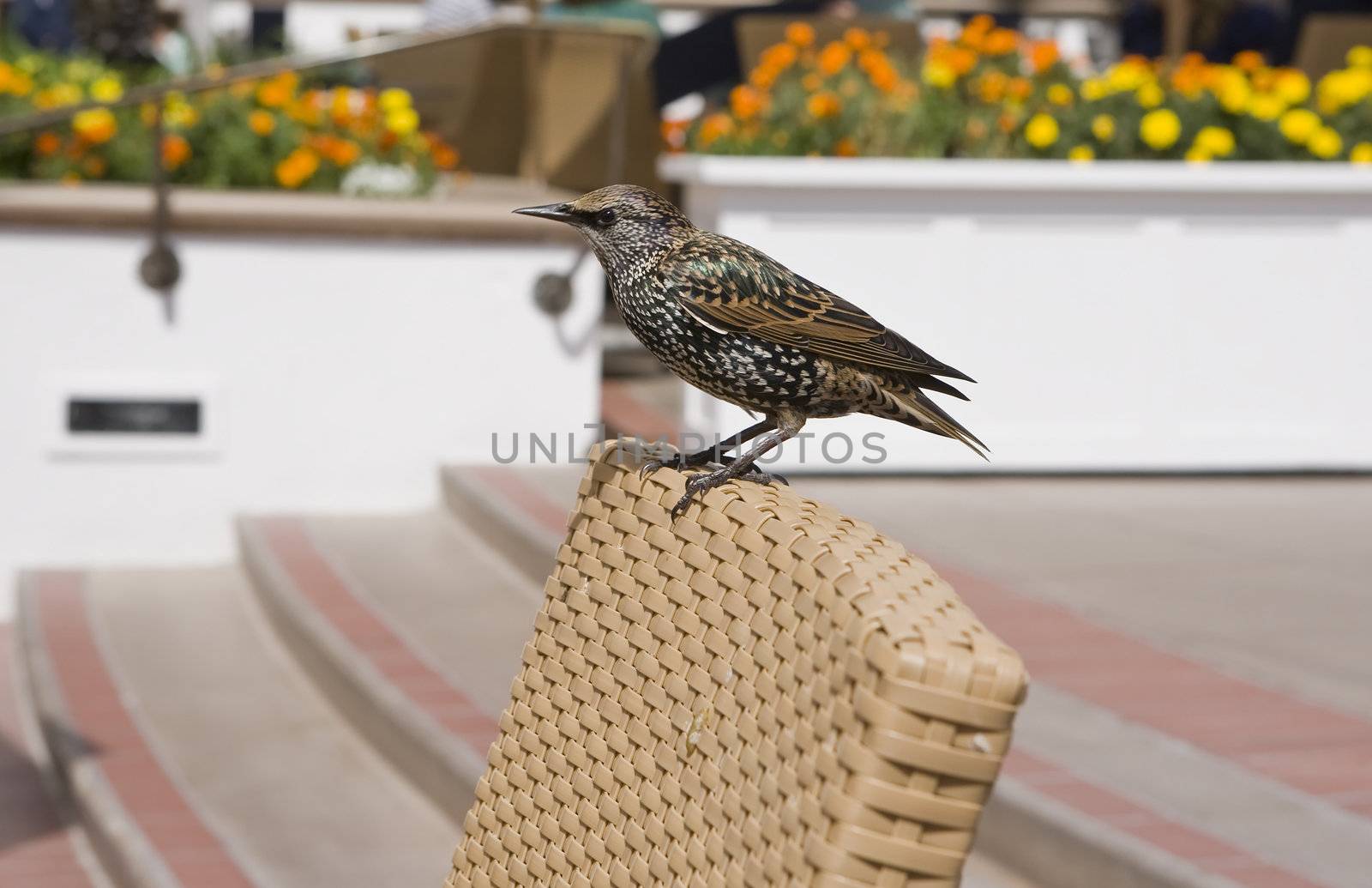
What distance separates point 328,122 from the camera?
7.72 metres

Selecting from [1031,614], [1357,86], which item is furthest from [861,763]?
[1357,86]

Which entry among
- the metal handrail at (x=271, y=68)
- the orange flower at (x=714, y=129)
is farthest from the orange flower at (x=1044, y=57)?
the metal handrail at (x=271, y=68)

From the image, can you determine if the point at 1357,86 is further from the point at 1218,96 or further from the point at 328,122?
the point at 328,122

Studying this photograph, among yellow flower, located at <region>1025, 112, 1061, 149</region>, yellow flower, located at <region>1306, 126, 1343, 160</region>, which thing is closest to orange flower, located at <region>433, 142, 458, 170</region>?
yellow flower, located at <region>1025, 112, 1061, 149</region>

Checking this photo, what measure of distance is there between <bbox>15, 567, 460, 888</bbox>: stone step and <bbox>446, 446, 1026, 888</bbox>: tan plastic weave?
104 inches

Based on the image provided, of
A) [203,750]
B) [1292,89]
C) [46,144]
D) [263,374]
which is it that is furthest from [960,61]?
[203,750]

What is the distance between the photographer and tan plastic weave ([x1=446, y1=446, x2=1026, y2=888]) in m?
0.99

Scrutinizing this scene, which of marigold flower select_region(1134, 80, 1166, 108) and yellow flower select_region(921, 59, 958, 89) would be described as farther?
yellow flower select_region(921, 59, 958, 89)

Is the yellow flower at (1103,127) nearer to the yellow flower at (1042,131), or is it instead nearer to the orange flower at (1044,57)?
the yellow flower at (1042,131)

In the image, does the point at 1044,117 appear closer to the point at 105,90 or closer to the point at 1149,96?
the point at 1149,96

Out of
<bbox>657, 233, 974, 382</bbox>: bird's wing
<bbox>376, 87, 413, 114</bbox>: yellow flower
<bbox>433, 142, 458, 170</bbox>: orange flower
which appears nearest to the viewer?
<bbox>657, 233, 974, 382</bbox>: bird's wing

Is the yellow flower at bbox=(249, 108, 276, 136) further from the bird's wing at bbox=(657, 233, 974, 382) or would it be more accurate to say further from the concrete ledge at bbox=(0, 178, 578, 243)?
the bird's wing at bbox=(657, 233, 974, 382)

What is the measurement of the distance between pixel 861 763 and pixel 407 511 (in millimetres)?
6091

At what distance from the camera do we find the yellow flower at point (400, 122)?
25.3ft
